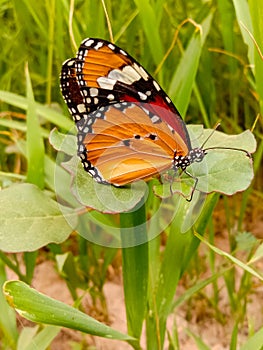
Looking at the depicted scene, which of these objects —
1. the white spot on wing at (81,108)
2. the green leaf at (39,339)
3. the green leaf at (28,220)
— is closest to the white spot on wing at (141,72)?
the white spot on wing at (81,108)

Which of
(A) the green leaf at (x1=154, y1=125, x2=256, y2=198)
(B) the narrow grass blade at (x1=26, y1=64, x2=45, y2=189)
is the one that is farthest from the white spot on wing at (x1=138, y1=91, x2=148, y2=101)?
(B) the narrow grass blade at (x1=26, y1=64, x2=45, y2=189)

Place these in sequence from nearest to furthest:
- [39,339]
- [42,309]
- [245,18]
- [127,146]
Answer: [42,309], [127,146], [39,339], [245,18]

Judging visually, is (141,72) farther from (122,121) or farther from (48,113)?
(48,113)

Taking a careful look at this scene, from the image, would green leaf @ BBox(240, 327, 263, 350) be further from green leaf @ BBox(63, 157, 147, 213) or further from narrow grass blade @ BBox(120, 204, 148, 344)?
green leaf @ BBox(63, 157, 147, 213)

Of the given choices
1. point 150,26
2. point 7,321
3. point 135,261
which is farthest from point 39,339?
point 150,26

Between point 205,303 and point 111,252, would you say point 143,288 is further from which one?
point 205,303

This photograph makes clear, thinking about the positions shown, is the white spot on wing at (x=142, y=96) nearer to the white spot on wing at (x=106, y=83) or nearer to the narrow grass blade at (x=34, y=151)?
the white spot on wing at (x=106, y=83)
